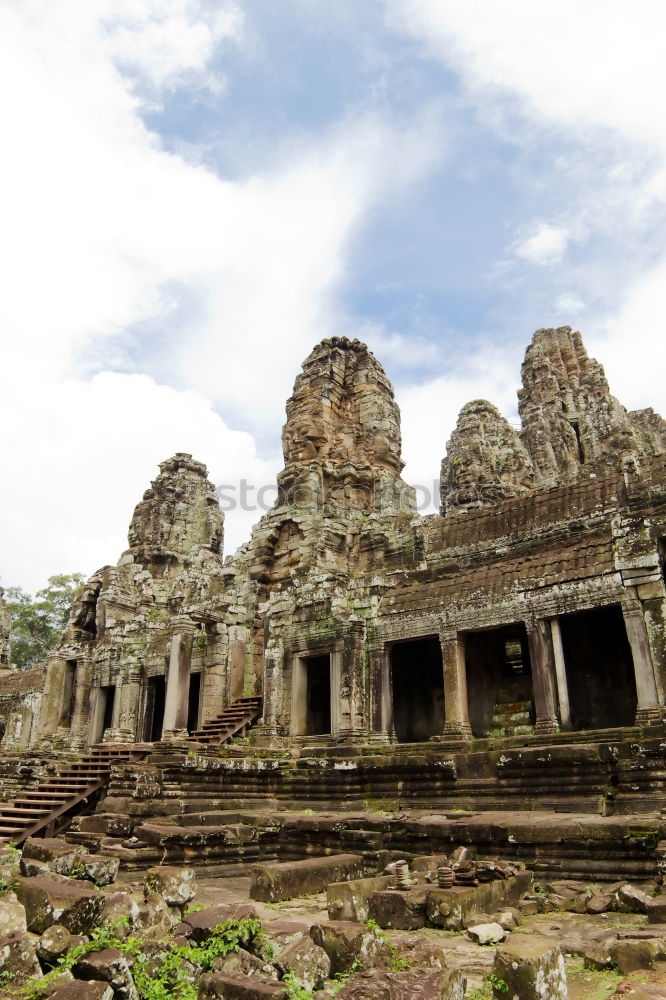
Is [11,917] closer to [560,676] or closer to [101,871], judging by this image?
[101,871]

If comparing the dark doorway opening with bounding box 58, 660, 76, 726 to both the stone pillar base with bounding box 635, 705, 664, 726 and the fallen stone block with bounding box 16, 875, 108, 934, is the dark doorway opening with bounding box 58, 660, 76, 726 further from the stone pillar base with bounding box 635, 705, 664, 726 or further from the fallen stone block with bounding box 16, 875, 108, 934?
the fallen stone block with bounding box 16, 875, 108, 934

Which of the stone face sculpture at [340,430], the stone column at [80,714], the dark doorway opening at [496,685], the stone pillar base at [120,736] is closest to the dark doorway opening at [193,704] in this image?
the stone pillar base at [120,736]

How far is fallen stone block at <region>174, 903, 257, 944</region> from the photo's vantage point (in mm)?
4805

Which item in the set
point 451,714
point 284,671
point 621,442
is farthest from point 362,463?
point 621,442

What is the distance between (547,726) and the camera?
42.4ft

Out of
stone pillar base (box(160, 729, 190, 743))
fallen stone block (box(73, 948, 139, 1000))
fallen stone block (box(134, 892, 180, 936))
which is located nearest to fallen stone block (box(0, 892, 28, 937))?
fallen stone block (box(134, 892, 180, 936))

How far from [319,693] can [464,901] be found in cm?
1333

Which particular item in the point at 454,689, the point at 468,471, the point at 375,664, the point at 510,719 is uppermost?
the point at 468,471

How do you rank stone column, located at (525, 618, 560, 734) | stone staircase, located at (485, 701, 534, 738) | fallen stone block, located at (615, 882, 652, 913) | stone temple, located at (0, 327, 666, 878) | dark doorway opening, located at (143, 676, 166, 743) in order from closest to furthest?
fallen stone block, located at (615, 882, 652, 913) < stone temple, located at (0, 327, 666, 878) < stone column, located at (525, 618, 560, 734) < stone staircase, located at (485, 701, 534, 738) < dark doorway opening, located at (143, 676, 166, 743)

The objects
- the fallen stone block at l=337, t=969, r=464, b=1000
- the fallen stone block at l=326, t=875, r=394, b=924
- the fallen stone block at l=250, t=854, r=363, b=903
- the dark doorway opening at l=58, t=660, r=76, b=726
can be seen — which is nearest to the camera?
the fallen stone block at l=337, t=969, r=464, b=1000

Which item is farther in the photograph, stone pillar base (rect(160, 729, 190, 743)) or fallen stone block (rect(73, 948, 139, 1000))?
stone pillar base (rect(160, 729, 190, 743))

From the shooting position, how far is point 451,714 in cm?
1430

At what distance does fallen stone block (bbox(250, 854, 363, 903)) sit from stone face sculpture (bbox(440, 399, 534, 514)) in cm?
1649

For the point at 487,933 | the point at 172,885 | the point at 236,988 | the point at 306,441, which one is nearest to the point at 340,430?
the point at 306,441
